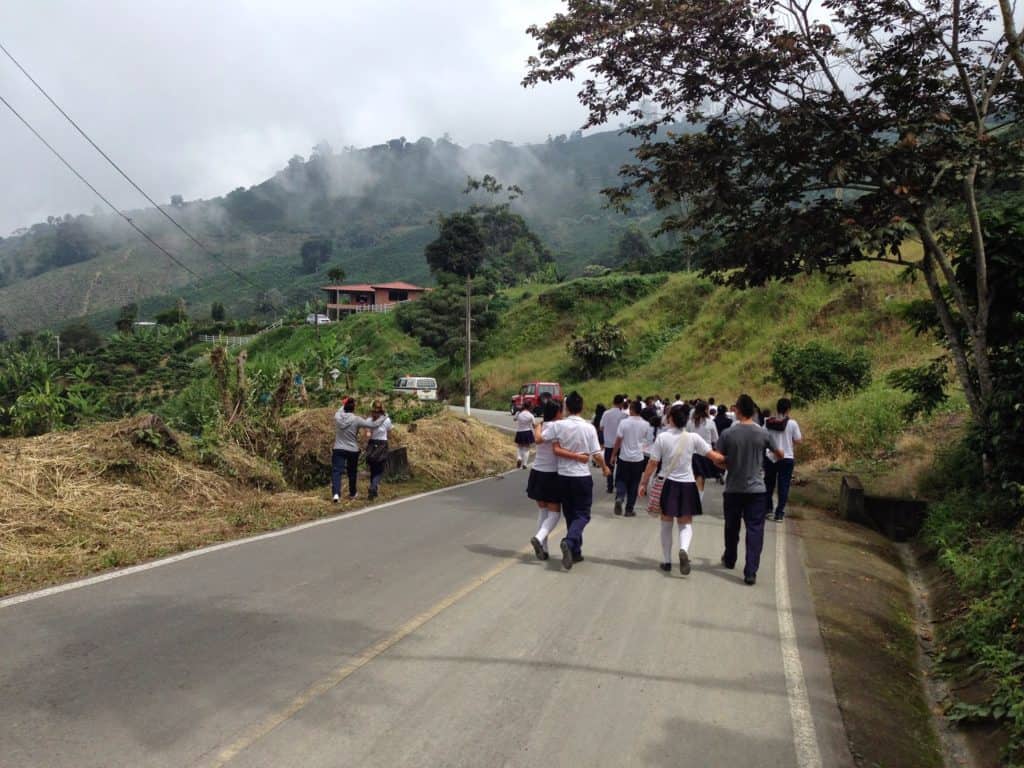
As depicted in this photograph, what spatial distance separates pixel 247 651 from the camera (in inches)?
202

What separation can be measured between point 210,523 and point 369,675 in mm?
5691

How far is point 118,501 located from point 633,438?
23.0 ft

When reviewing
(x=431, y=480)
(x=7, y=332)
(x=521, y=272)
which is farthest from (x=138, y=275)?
(x=431, y=480)

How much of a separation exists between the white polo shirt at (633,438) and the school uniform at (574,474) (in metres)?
3.54

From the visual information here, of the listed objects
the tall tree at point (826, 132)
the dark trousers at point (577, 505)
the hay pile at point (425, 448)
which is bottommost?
the hay pile at point (425, 448)

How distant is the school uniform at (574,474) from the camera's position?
8.02 metres

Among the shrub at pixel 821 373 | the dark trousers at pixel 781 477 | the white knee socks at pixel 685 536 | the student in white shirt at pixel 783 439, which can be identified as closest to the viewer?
the white knee socks at pixel 685 536

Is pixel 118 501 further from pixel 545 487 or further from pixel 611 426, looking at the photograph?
pixel 611 426

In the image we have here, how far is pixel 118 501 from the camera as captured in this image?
941cm

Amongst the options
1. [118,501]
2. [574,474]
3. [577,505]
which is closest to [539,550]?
[577,505]

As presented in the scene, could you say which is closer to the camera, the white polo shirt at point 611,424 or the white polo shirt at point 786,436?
the white polo shirt at point 786,436

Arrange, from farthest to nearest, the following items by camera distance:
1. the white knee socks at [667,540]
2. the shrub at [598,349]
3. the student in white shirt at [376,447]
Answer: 1. the shrub at [598,349]
2. the student in white shirt at [376,447]
3. the white knee socks at [667,540]

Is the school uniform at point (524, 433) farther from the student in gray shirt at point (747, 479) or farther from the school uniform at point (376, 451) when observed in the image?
the student in gray shirt at point (747, 479)

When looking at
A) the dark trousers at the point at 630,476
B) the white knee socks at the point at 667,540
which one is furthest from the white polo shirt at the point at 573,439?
the dark trousers at the point at 630,476
